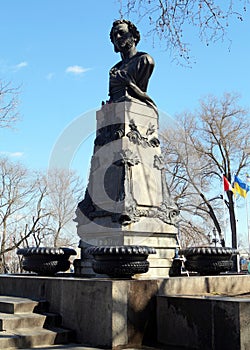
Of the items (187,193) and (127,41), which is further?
(187,193)

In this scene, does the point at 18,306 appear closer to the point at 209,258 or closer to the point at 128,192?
the point at 128,192

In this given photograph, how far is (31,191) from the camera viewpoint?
122 ft

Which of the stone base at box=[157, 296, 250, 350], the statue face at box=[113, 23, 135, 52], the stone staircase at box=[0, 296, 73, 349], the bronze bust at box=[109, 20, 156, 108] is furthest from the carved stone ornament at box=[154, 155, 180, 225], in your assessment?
the stone staircase at box=[0, 296, 73, 349]

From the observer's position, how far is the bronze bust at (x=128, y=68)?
10930mm

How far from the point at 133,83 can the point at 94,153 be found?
6.85 ft

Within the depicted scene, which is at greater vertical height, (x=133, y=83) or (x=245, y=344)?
(x=133, y=83)

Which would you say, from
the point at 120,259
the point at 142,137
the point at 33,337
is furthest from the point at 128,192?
the point at 33,337

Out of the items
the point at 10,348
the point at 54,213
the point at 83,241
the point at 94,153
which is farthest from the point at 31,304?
the point at 54,213

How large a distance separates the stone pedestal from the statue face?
5.60 feet

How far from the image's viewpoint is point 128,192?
31.7 ft

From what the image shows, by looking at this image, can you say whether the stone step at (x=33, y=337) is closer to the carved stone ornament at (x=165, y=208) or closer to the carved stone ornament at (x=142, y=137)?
the carved stone ornament at (x=165, y=208)

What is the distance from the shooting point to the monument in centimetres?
952

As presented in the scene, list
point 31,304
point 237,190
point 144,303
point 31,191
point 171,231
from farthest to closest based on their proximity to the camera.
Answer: point 31,191 → point 237,190 → point 171,231 → point 31,304 → point 144,303

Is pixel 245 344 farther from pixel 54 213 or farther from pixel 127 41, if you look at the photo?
pixel 54 213
